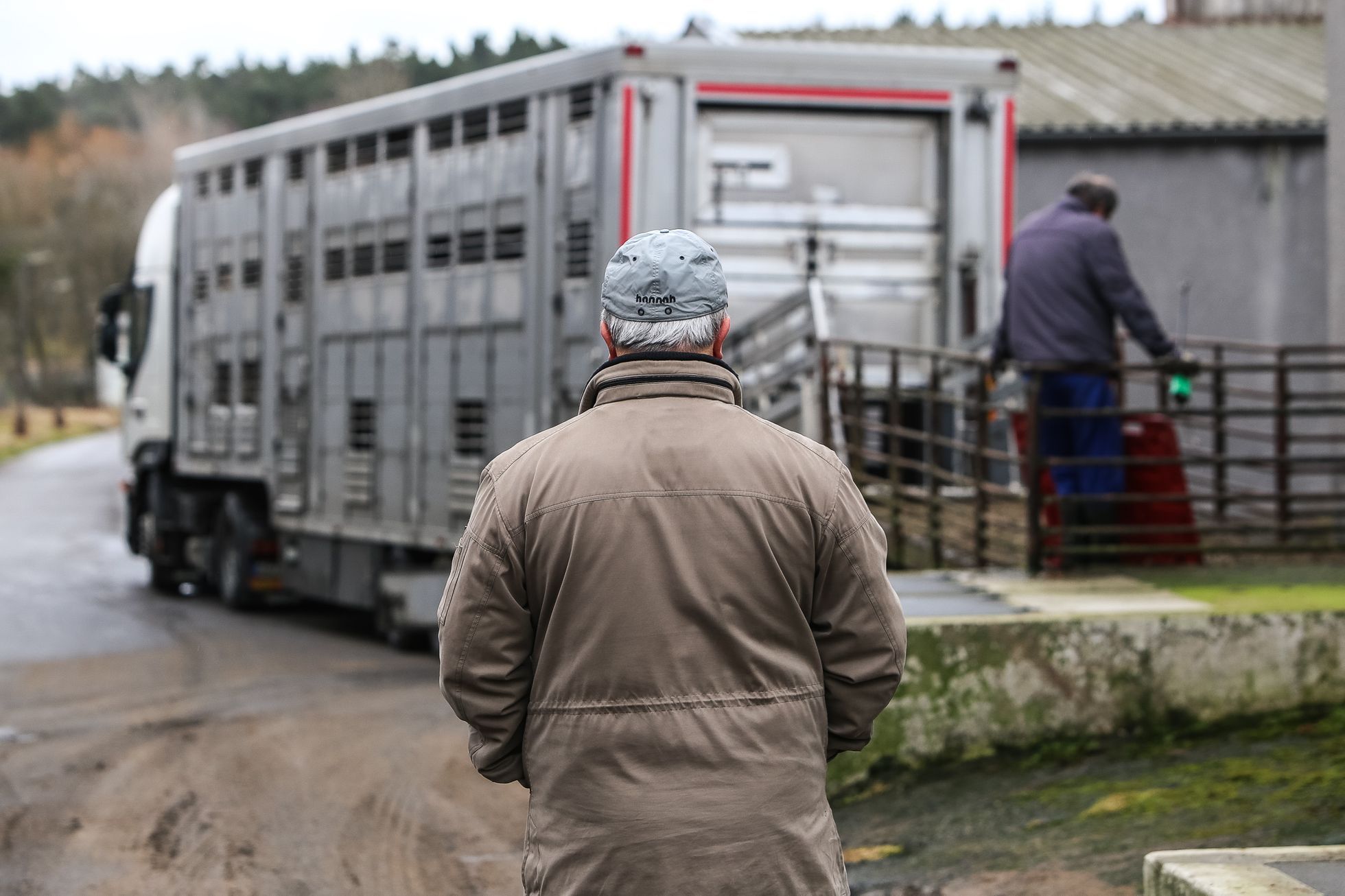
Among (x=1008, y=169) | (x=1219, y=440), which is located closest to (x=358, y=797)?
(x=1219, y=440)

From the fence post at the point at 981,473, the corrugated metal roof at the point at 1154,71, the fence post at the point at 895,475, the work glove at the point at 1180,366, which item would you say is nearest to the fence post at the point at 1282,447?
the work glove at the point at 1180,366

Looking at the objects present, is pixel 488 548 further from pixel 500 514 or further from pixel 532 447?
pixel 532 447

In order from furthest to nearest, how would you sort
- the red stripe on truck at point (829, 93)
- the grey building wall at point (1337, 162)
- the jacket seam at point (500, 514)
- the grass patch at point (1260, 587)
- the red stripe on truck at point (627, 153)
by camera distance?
1. the grey building wall at point (1337, 162)
2. the red stripe on truck at point (829, 93)
3. the red stripe on truck at point (627, 153)
4. the grass patch at point (1260, 587)
5. the jacket seam at point (500, 514)

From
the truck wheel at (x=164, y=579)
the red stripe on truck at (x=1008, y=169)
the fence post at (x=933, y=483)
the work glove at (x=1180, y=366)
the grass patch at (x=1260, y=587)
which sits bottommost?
the truck wheel at (x=164, y=579)

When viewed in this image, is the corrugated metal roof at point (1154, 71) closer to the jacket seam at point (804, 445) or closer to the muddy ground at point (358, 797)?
the muddy ground at point (358, 797)

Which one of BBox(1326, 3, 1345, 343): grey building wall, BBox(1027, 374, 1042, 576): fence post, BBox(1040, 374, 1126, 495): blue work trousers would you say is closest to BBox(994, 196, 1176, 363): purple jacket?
BBox(1040, 374, 1126, 495): blue work trousers

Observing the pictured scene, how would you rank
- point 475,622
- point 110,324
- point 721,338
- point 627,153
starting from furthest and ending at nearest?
point 110,324 < point 627,153 < point 721,338 < point 475,622

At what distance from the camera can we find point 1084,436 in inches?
312

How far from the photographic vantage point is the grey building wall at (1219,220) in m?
20.1

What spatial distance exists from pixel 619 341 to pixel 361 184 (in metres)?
10.4

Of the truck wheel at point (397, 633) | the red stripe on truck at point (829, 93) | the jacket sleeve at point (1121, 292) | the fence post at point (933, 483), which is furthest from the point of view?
the truck wheel at point (397, 633)

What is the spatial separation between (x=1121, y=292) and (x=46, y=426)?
194 ft

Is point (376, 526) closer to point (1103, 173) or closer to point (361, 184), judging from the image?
point (361, 184)

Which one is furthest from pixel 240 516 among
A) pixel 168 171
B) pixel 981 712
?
pixel 168 171
